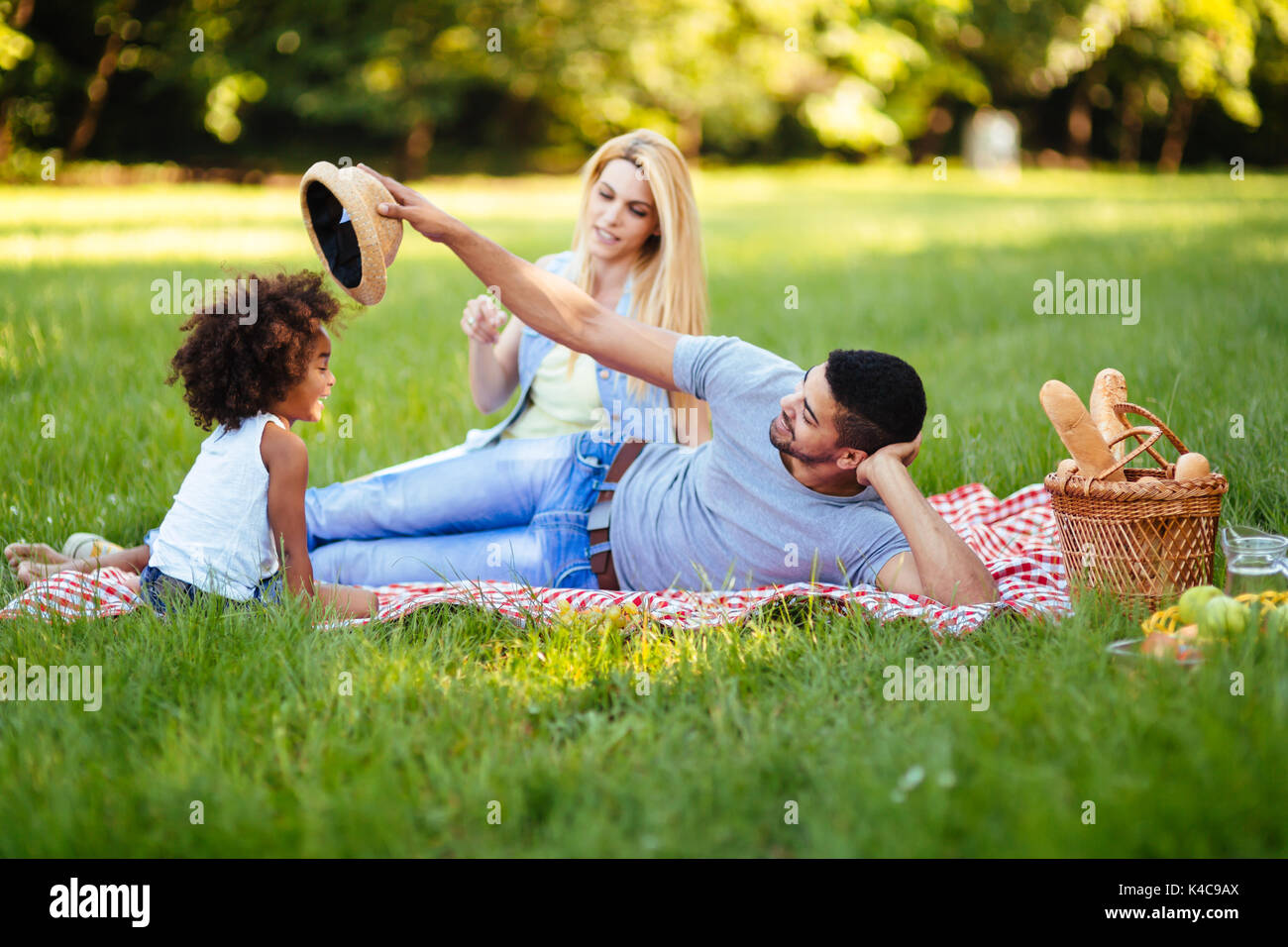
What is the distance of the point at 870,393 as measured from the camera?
9.74ft

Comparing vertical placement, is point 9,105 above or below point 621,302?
above

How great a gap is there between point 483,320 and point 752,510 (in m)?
1.30

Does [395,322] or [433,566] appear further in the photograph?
[395,322]

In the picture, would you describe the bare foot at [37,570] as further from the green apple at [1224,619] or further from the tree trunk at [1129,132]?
the tree trunk at [1129,132]

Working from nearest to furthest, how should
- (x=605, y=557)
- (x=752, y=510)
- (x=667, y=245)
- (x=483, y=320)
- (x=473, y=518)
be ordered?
1. (x=752, y=510)
2. (x=605, y=557)
3. (x=473, y=518)
4. (x=483, y=320)
5. (x=667, y=245)

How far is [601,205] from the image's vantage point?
4156mm

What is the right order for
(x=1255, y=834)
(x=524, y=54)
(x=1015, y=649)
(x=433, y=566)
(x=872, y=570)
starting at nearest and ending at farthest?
(x=1255, y=834)
(x=1015, y=649)
(x=872, y=570)
(x=433, y=566)
(x=524, y=54)

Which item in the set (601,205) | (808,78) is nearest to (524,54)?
(808,78)

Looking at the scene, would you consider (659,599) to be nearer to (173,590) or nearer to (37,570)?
(173,590)

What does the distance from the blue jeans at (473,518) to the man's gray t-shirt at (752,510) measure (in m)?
0.33

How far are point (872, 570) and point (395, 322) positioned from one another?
4.81 metres

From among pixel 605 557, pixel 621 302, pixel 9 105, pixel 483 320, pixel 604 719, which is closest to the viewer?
pixel 604 719

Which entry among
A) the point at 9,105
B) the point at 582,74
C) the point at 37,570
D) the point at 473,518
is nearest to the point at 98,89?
the point at 9,105
